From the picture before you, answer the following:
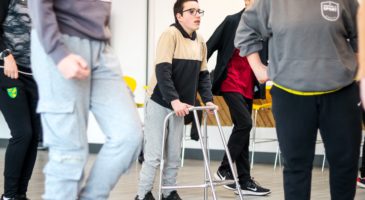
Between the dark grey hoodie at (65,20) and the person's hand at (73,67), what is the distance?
0.03 m

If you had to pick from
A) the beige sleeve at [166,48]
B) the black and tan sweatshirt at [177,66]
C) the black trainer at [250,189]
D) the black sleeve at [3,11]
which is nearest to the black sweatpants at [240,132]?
the black trainer at [250,189]

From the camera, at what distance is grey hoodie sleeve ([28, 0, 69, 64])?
7.51 feet

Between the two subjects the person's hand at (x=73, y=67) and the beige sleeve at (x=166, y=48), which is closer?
the person's hand at (x=73, y=67)

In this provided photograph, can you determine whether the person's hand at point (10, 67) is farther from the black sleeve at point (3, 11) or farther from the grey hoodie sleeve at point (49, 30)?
the grey hoodie sleeve at point (49, 30)

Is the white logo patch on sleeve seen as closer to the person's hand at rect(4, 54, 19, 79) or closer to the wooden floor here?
the person's hand at rect(4, 54, 19, 79)

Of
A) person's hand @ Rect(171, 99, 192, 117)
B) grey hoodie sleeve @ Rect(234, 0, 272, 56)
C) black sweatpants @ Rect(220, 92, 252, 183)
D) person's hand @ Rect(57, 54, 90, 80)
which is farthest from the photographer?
black sweatpants @ Rect(220, 92, 252, 183)

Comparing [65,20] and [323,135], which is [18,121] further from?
[323,135]

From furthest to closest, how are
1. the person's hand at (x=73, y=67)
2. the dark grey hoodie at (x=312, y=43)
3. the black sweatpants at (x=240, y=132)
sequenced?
the black sweatpants at (x=240, y=132) → the dark grey hoodie at (x=312, y=43) → the person's hand at (x=73, y=67)

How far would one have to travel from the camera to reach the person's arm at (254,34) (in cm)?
297

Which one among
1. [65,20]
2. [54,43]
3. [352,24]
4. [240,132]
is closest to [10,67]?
[65,20]

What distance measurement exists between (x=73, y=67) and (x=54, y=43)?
131 millimetres

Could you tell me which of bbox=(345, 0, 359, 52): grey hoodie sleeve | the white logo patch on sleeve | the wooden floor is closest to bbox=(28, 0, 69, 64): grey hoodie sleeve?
the white logo patch on sleeve

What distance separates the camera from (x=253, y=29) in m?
3.04

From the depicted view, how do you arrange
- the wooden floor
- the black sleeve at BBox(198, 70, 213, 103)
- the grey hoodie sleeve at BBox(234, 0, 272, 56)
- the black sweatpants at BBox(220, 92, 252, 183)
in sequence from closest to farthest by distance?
1. the grey hoodie sleeve at BBox(234, 0, 272, 56)
2. the black sleeve at BBox(198, 70, 213, 103)
3. the wooden floor
4. the black sweatpants at BBox(220, 92, 252, 183)
